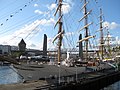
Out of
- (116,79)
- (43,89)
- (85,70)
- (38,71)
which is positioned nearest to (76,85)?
(38,71)

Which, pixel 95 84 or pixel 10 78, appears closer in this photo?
pixel 95 84

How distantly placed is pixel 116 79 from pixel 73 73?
1865 centimetres

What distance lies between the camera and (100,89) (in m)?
38.1

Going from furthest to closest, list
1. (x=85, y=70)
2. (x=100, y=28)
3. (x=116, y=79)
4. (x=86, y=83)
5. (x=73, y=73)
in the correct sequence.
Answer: (x=100, y=28) < (x=116, y=79) < (x=85, y=70) < (x=73, y=73) < (x=86, y=83)

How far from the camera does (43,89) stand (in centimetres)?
2273

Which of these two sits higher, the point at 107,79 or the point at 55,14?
the point at 55,14

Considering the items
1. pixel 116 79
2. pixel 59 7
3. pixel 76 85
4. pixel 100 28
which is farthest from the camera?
pixel 100 28

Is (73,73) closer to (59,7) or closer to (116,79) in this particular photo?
(59,7)

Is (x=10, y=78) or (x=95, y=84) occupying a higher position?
(x=95, y=84)

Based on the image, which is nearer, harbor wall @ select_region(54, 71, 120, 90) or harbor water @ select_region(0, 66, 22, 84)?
harbor wall @ select_region(54, 71, 120, 90)

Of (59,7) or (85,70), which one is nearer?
(59,7)

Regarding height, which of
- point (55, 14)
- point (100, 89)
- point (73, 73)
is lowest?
point (100, 89)

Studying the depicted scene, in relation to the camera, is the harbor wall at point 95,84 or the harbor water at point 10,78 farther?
the harbor water at point 10,78

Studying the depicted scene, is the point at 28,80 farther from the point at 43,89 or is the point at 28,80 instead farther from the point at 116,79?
the point at 116,79
